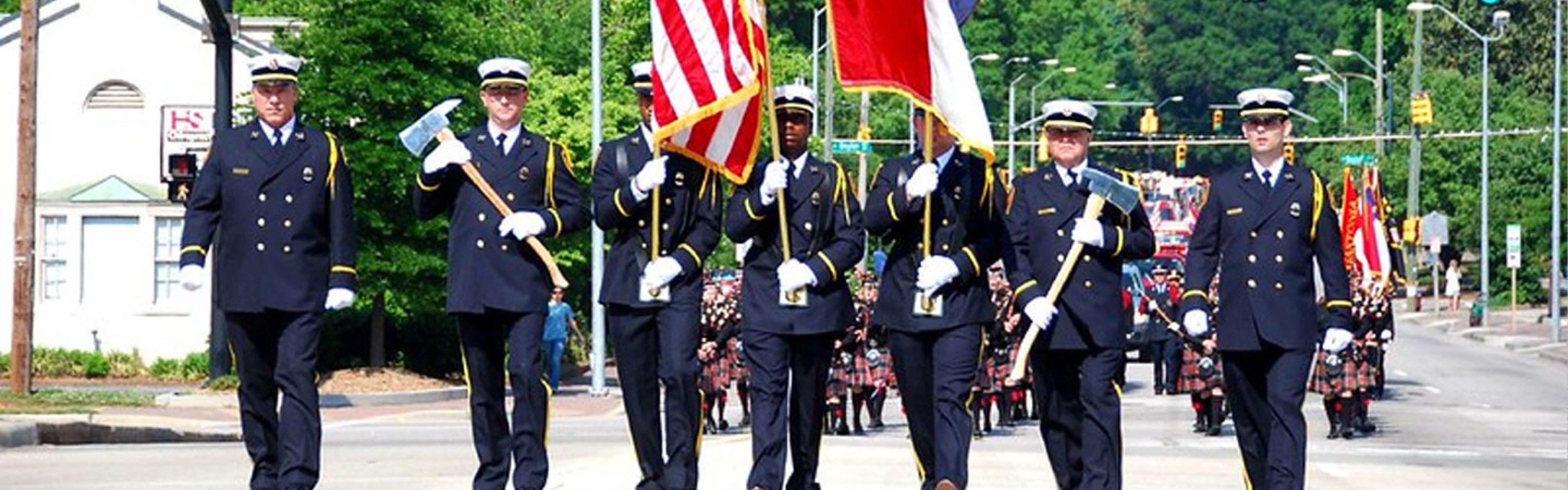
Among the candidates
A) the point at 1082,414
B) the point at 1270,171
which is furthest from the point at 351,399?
the point at 1270,171

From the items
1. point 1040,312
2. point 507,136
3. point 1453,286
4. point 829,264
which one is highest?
point 507,136

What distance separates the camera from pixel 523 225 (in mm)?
13430

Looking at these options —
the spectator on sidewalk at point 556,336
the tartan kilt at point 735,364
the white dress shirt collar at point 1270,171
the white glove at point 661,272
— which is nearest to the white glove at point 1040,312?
the white dress shirt collar at point 1270,171

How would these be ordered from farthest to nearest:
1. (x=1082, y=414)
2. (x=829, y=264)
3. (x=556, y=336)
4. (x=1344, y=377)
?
1. (x=556, y=336)
2. (x=1344, y=377)
3. (x=1082, y=414)
4. (x=829, y=264)

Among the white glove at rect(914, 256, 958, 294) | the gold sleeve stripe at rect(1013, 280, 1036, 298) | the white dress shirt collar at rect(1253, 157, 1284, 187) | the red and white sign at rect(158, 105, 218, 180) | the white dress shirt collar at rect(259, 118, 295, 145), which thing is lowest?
the gold sleeve stripe at rect(1013, 280, 1036, 298)

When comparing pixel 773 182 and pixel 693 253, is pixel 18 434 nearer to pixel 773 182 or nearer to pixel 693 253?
pixel 693 253

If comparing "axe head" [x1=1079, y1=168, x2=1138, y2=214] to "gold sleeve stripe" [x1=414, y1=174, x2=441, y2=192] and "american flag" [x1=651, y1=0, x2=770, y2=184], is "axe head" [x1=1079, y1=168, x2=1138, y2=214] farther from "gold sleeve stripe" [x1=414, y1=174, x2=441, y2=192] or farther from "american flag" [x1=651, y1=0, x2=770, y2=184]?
"gold sleeve stripe" [x1=414, y1=174, x2=441, y2=192]

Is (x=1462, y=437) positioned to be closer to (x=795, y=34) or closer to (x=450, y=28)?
(x=450, y=28)

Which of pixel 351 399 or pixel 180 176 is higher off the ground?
pixel 180 176

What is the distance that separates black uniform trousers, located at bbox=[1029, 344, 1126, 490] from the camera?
541 inches

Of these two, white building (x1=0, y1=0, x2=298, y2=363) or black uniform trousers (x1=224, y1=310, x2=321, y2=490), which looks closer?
black uniform trousers (x1=224, y1=310, x2=321, y2=490)

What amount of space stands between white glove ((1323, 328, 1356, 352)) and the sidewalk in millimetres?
37081

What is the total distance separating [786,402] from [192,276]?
9.06 ft

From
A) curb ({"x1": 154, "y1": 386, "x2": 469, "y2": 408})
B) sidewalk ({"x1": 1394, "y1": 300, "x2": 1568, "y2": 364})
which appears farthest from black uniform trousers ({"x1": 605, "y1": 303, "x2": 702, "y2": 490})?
sidewalk ({"x1": 1394, "y1": 300, "x2": 1568, "y2": 364})
